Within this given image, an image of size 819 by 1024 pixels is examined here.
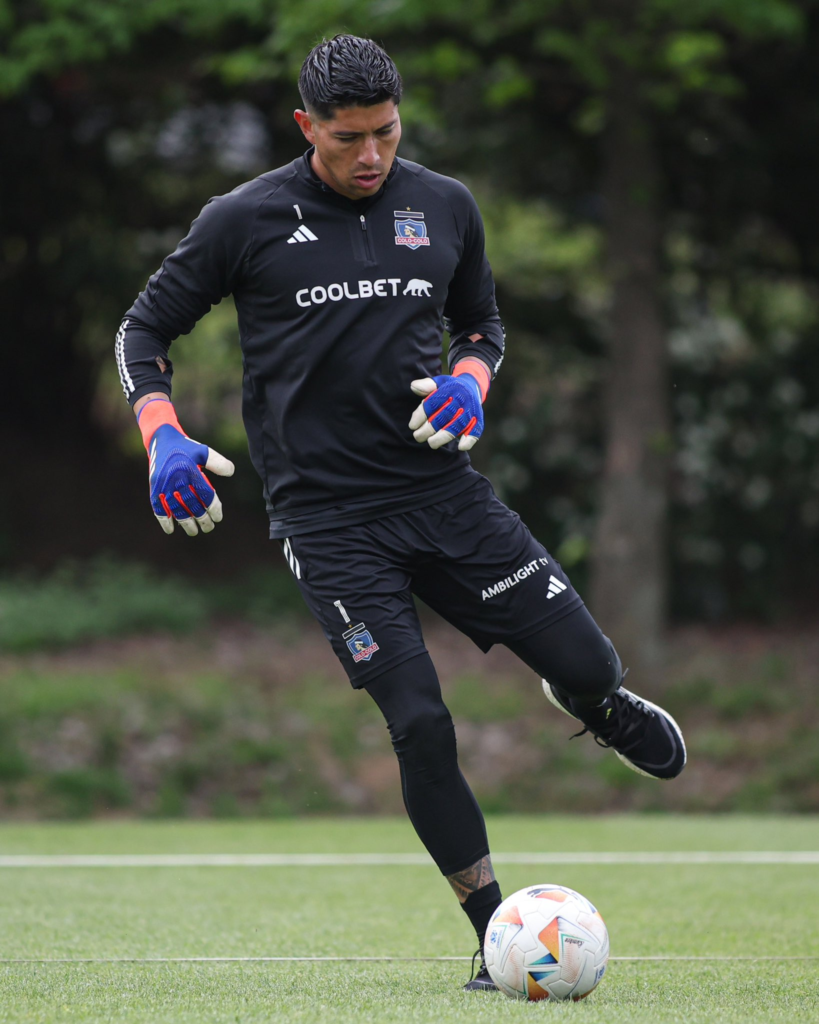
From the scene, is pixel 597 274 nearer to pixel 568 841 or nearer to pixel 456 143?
pixel 456 143

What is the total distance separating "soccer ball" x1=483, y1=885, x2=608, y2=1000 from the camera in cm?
374

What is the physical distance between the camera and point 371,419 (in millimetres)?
4160

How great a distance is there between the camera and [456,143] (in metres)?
13.7

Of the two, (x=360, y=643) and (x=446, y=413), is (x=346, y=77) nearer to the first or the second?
(x=446, y=413)

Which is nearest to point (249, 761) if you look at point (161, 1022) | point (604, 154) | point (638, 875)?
point (638, 875)

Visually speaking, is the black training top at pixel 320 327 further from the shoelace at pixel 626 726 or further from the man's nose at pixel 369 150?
the shoelace at pixel 626 726

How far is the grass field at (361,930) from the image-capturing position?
141 inches

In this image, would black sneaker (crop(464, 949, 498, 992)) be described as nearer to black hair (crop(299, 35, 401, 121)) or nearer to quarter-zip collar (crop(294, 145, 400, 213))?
quarter-zip collar (crop(294, 145, 400, 213))

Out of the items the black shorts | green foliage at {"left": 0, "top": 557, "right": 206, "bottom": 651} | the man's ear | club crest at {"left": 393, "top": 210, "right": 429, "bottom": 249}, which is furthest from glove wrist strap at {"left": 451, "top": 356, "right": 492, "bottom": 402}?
green foliage at {"left": 0, "top": 557, "right": 206, "bottom": 651}

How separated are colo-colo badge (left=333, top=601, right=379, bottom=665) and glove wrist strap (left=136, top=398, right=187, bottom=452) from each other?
749 millimetres

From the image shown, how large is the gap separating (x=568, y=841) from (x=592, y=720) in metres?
4.67

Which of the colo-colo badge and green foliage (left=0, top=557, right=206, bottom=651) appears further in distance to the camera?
green foliage (left=0, top=557, right=206, bottom=651)

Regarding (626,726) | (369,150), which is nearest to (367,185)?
(369,150)

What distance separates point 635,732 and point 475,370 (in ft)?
4.32
